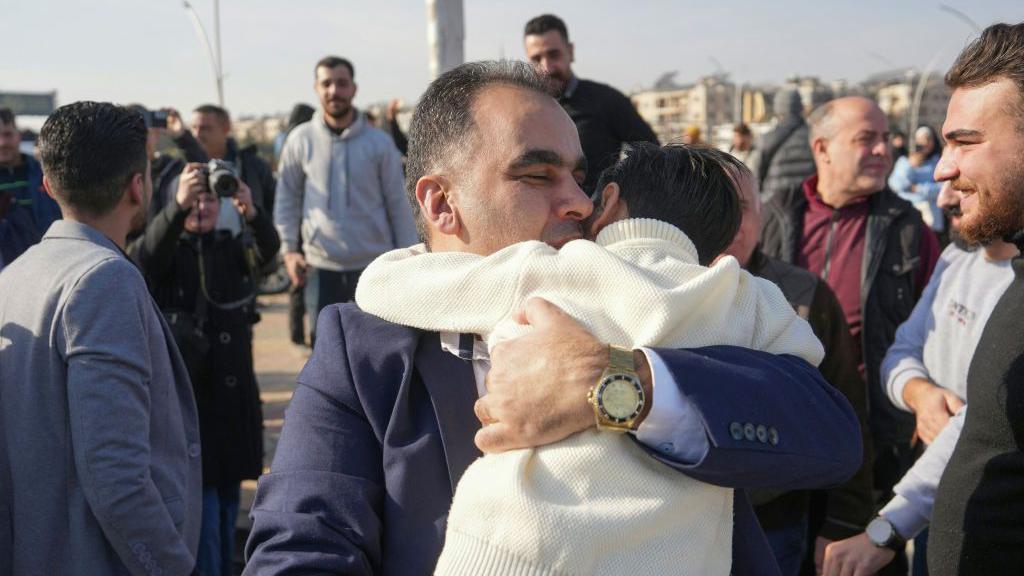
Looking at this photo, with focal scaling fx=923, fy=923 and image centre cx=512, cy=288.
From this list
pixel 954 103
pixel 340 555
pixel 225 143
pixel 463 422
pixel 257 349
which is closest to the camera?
pixel 340 555

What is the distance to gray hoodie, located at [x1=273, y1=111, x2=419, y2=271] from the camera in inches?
251

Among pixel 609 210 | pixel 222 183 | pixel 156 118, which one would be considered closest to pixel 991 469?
pixel 609 210

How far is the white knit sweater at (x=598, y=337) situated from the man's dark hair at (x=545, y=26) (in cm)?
401

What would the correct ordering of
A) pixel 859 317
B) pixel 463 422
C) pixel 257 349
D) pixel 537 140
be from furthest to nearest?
pixel 257 349 < pixel 859 317 < pixel 537 140 < pixel 463 422

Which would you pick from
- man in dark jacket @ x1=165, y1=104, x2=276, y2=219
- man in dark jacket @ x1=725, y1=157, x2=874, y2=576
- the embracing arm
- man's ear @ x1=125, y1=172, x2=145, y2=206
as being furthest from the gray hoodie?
the embracing arm

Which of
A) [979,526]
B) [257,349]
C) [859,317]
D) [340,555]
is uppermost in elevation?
[340,555]

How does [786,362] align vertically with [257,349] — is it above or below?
above

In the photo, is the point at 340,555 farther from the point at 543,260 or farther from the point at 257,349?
the point at 257,349

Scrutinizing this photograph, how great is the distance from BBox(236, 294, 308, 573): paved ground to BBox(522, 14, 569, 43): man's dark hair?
2.70 meters

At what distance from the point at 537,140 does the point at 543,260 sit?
16.2 inches

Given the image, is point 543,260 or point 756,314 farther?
point 756,314

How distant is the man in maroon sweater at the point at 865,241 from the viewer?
420 cm

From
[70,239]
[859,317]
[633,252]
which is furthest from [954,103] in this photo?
[70,239]

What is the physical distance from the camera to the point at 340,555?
1474 millimetres
